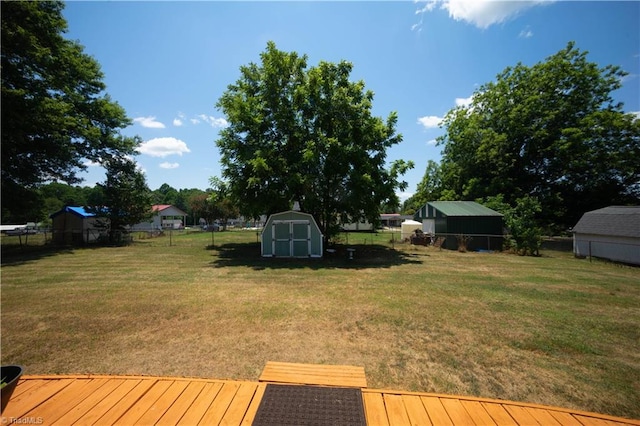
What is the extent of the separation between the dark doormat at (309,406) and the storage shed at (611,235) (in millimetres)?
19904

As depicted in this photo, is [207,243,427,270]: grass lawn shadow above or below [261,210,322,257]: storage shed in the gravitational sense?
below

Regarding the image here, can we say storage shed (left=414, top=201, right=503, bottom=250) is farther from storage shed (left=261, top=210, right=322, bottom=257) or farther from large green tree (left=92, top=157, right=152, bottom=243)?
large green tree (left=92, top=157, right=152, bottom=243)

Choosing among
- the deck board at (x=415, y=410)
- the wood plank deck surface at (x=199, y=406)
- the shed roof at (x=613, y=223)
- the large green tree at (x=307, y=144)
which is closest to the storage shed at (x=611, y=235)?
the shed roof at (x=613, y=223)

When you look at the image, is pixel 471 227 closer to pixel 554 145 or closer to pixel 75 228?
pixel 554 145

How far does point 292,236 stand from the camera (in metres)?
16.7

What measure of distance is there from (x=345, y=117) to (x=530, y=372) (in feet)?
53.7

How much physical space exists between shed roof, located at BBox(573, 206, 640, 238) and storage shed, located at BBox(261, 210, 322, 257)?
17.4 m

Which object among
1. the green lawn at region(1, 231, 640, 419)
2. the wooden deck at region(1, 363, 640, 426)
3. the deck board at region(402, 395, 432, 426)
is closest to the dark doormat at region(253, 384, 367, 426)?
the wooden deck at region(1, 363, 640, 426)

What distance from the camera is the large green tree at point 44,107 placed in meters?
16.9

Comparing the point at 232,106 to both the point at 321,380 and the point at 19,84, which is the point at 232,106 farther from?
the point at 321,380

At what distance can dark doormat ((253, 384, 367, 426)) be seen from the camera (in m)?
2.91

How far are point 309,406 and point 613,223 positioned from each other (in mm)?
22235

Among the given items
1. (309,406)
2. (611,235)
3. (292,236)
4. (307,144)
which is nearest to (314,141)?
(307,144)

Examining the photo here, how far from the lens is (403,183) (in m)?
18.5
